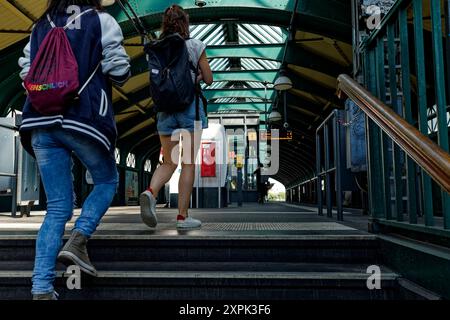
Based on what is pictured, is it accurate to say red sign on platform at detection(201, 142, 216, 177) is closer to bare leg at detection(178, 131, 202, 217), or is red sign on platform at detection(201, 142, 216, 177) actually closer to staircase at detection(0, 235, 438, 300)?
bare leg at detection(178, 131, 202, 217)

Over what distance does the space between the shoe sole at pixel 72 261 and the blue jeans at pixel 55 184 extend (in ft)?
0.17

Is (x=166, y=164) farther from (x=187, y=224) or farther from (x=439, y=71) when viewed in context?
(x=439, y=71)

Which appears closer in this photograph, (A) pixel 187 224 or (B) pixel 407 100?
(B) pixel 407 100

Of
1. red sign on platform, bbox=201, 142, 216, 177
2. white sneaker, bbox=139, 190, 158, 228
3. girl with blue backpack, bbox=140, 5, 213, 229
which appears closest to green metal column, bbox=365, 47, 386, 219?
girl with blue backpack, bbox=140, 5, 213, 229

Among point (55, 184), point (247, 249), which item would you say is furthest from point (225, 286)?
point (55, 184)

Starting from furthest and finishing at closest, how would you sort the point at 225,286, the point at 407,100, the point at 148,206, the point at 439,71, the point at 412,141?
the point at 148,206
the point at 407,100
the point at 225,286
the point at 439,71
the point at 412,141

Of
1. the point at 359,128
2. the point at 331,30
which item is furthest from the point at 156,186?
the point at 331,30

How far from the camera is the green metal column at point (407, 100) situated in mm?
2104

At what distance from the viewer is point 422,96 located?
1975 millimetres

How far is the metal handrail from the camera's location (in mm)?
1338

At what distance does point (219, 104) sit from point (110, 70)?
57.5 ft

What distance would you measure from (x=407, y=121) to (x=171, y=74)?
1.43 meters

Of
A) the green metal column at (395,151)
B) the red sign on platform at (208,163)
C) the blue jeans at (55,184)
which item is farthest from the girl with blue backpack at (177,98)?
the red sign on platform at (208,163)

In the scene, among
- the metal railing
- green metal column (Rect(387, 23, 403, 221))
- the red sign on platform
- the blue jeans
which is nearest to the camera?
the metal railing
